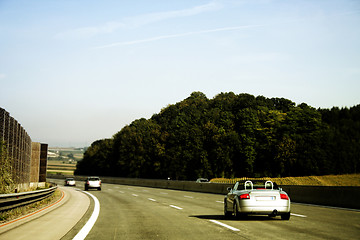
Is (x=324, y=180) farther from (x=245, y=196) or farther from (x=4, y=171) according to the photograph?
(x=245, y=196)

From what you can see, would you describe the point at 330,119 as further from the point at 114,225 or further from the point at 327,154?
the point at 114,225

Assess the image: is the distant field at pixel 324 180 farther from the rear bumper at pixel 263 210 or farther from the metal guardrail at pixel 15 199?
the rear bumper at pixel 263 210

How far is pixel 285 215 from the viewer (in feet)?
44.2

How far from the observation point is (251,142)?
311ft

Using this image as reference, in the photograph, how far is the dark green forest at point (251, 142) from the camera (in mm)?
90750

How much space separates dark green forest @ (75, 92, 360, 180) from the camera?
90750 millimetres

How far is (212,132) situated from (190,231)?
8852cm

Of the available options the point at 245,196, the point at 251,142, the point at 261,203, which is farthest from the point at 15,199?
the point at 251,142

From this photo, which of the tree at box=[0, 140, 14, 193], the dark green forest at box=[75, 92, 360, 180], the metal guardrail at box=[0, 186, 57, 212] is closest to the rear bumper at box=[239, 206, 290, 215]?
the metal guardrail at box=[0, 186, 57, 212]

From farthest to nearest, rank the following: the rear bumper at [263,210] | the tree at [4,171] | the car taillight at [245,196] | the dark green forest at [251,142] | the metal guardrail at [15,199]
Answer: the dark green forest at [251,142], the tree at [4,171], the metal guardrail at [15,199], the car taillight at [245,196], the rear bumper at [263,210]

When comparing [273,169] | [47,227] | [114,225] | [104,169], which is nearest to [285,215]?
[114,225]

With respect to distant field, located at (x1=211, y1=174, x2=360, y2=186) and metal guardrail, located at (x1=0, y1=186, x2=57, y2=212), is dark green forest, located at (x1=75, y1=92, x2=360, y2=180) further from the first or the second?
metal guardrail, located at (x1=0, y1=186, x2=57, y2=212)

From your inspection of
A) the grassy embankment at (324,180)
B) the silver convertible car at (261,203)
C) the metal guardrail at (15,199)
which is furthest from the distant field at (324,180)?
the silver convertible car at (261,203)

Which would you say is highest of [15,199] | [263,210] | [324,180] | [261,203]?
[261,203]
